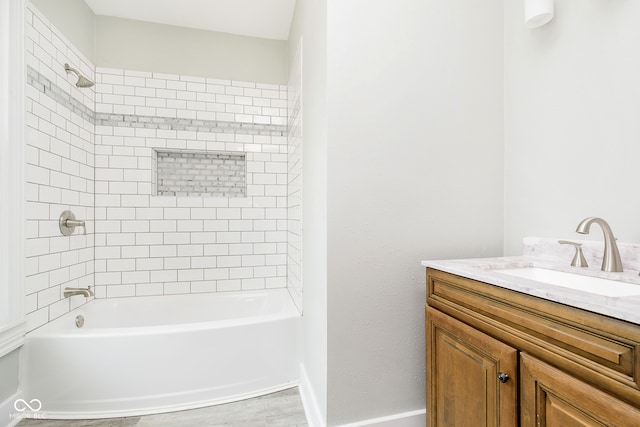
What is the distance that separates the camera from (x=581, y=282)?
1.11 m

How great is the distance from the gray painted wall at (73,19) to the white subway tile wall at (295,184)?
1657mm

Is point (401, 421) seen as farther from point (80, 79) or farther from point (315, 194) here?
point (80, 79)

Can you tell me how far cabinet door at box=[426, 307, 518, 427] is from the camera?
0.92 m

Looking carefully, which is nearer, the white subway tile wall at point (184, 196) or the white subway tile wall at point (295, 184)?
the white subway tile wall at point (295, 184)

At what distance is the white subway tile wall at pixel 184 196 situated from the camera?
8.10 feet

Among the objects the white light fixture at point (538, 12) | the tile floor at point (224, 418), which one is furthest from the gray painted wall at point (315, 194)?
the white light fixture at point (538, 12)

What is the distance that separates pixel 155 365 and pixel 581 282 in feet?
7.26

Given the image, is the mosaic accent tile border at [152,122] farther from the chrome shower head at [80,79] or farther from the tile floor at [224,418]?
the tile floor at [224,418]

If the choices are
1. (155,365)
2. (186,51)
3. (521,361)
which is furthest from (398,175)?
(186,51)

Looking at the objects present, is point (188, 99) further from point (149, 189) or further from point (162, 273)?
point (162, 273)

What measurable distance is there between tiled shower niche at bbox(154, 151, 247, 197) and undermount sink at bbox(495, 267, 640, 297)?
228cm

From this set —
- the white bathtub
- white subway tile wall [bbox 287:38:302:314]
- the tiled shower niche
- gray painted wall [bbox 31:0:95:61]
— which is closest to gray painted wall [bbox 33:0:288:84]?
gray painted wall [bbox 31:0:95:61]

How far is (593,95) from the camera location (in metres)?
1.23

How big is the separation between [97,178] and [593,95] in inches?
129
